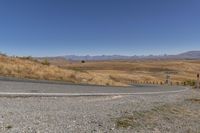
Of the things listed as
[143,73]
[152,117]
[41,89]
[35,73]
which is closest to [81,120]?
[152,117]

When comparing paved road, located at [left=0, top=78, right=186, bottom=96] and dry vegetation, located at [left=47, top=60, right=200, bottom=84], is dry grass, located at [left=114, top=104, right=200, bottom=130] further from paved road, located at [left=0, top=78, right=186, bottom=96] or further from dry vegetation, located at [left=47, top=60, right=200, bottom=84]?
dry vegetation, located at [left=47, top=60, right=200, bottom=84]

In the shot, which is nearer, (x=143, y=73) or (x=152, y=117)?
(x=152, y=117)

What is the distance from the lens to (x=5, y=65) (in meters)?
36.7

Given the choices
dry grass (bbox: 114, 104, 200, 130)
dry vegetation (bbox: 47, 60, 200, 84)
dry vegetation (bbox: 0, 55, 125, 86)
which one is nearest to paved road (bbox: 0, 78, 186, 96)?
dry grass (bbox: 114, 104, 200, 130)

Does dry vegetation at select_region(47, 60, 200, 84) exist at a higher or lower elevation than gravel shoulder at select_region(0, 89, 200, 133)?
Result: lower

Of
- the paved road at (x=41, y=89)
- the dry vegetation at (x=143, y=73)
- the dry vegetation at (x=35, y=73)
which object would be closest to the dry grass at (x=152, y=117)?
the paved road at (x=41, y=89)

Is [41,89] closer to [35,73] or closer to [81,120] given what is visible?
[81,120]

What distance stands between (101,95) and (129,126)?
10663mm

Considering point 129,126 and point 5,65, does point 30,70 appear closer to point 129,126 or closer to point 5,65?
point 5,65

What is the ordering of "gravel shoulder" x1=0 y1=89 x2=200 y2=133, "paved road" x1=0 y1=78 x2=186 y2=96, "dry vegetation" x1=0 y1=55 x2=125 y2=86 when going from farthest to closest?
1. "dry vegetation" x1=0 y1=55 x2=125 y2=86
2. "paved road" x1=0 y1=78 x2=186 y2=96
3. "gravel shoulder" x1=0 y1=89 x2=200 y2=133

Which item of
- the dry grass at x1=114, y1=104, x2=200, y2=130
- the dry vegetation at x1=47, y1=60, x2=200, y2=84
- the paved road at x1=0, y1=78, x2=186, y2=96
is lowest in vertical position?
the dry vegetation at x1=47, y1=60, x2=200, y2=84

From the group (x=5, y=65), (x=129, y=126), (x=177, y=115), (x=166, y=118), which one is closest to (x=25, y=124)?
(x=129, y=126)

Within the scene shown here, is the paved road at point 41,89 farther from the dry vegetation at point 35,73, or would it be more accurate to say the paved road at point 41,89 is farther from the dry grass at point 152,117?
the dry vegetation at point 35,73

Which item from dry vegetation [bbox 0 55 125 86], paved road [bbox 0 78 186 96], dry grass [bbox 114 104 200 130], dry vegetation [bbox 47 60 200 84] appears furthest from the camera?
dry vegetation [bbox 47 60 200 84]
